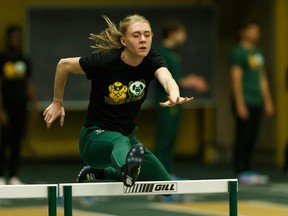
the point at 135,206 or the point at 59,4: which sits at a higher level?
the point at 59,4

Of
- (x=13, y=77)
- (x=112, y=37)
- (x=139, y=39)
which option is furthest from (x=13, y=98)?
(x=139, y=39)

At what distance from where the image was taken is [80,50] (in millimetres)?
16172

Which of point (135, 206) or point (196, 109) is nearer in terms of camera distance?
Result: point (135, 206)

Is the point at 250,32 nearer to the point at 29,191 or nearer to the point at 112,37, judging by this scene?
the point at 112,37

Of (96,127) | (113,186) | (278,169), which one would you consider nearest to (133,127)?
(96,127)

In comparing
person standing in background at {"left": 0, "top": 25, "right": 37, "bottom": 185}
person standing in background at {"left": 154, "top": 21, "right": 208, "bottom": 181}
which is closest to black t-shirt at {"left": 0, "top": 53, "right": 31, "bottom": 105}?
person standing in background at {"left": 0, "top": 25, "right": 37, "bottom": 185}

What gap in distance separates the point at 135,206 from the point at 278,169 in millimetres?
5035

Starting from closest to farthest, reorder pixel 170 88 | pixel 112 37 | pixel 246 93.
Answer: pixel 170 88 → pixel 112 37 → pixel 246 93

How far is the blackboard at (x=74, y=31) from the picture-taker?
16.0 meters

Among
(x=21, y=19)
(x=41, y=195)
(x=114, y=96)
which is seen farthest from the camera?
(x=21, y=19)

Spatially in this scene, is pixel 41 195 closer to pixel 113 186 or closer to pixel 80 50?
pixel 113 186

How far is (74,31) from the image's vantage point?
637 inches

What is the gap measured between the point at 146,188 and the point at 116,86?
1.00 m

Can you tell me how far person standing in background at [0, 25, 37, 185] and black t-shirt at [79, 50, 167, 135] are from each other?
552 centimetres
